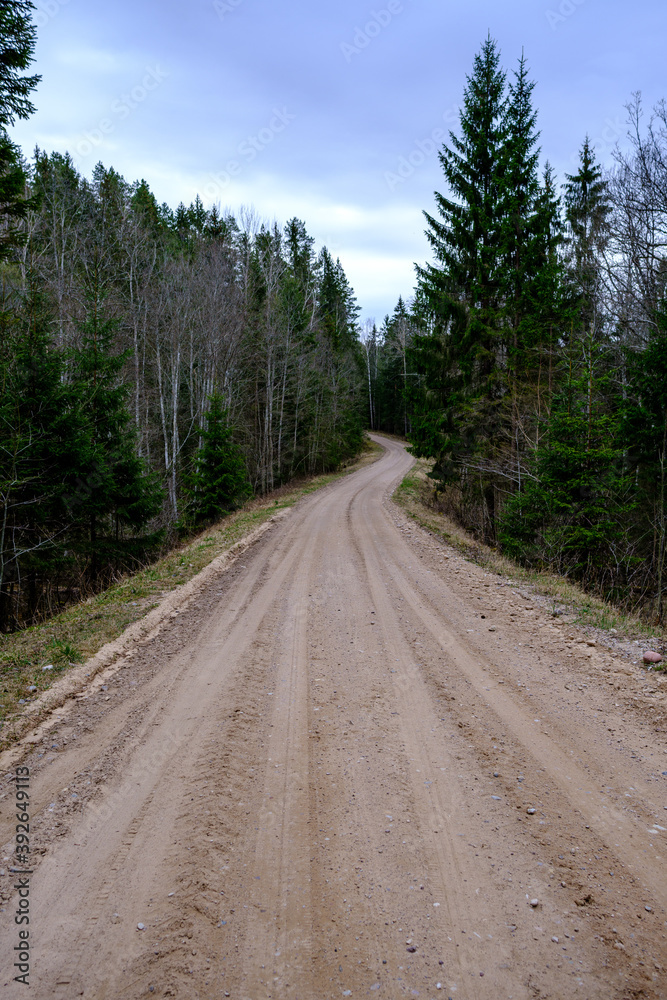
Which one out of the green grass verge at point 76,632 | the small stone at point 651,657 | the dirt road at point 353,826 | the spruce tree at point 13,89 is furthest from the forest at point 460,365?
the dirt road at point 353,826

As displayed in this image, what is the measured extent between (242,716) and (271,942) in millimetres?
2227

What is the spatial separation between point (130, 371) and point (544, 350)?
65.6 feet

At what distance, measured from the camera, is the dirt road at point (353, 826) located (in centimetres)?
248

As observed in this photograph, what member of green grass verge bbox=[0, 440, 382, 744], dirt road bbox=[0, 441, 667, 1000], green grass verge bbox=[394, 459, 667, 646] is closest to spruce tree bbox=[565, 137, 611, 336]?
green grass verge bbox=[394, 459, 667, 646]

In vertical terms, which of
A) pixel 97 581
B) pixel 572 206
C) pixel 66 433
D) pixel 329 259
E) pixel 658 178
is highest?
pixel 329 259

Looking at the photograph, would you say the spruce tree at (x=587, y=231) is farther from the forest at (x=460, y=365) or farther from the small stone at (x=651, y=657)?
the small stone at (x=651, y=657)

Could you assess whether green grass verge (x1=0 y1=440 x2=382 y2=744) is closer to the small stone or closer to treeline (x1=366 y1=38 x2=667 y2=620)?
the small stone

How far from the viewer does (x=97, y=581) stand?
41.8 ft

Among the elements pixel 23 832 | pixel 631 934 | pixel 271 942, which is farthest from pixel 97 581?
pixel 631 934

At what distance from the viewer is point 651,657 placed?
18.3ft

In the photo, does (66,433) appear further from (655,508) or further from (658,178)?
(658,178)

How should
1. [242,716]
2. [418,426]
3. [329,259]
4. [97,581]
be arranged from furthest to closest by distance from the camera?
[329,259]
[418,426]
[97,581]
[242,716]

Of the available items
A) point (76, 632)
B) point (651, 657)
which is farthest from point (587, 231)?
point (76, 632)

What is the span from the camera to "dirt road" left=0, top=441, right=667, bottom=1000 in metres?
2.48
